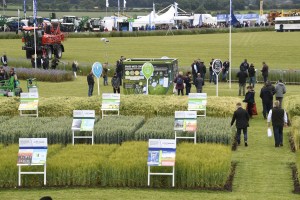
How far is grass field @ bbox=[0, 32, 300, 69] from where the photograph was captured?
58.0 metres

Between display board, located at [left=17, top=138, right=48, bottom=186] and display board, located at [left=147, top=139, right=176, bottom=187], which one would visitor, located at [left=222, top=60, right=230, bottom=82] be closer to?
display board, located at [left=147, top=139, right=176, bottom=187]

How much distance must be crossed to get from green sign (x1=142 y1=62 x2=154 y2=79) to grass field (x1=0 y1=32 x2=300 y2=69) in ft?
65.6

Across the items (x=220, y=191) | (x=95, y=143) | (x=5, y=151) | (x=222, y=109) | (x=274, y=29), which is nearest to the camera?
(x=220, y=191)

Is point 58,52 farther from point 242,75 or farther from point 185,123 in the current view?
point 185,123

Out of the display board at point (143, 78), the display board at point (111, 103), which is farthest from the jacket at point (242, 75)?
the display board at point (111, 103)

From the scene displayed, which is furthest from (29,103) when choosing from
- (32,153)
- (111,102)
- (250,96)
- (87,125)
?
(32,153)

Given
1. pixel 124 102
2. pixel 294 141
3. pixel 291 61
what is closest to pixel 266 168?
pixel 294 141

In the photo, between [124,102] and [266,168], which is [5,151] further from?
[124,102]

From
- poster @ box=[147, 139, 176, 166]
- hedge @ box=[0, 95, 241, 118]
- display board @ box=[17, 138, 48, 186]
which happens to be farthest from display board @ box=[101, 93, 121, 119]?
poster @ box=[147, 139, 176, 166]

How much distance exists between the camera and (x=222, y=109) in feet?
88.9

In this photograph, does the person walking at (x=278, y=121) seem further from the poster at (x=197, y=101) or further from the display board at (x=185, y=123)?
the poster at (x=197, y=101)

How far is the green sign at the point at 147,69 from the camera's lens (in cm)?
3203

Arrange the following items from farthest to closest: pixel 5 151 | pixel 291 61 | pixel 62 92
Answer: pixel 291 61 → pixel 62 92 → pixel 5 151

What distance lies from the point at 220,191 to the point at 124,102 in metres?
10.6
